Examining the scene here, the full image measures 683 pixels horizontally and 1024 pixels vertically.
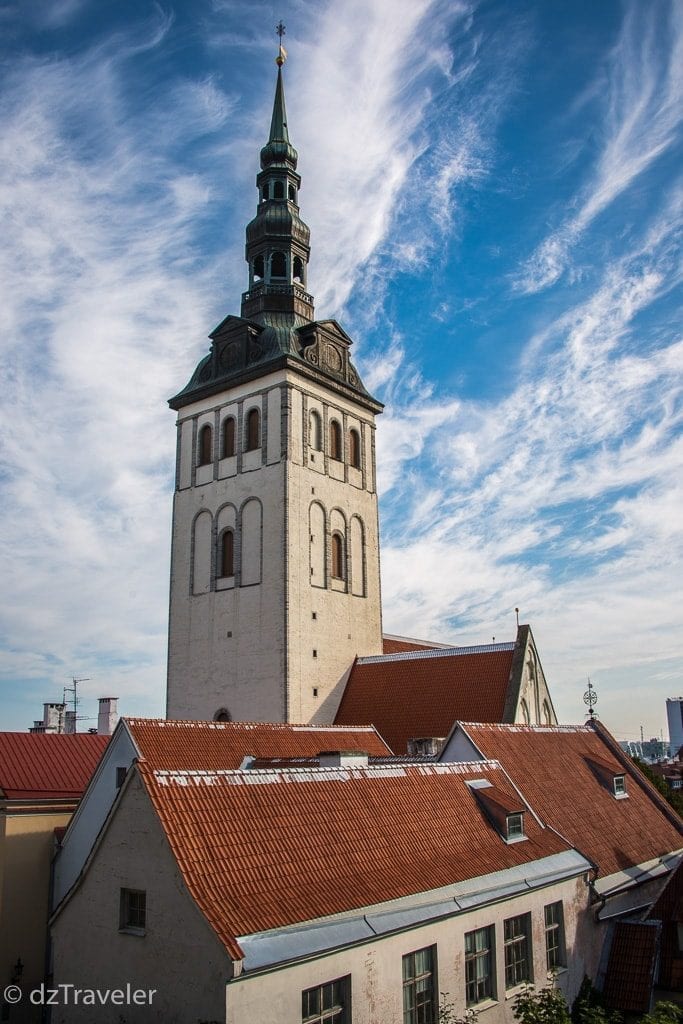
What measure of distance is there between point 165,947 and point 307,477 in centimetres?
2462

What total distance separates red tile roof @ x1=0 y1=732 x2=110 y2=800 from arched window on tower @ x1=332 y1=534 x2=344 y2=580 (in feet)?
48.3

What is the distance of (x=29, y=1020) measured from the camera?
55.1 ft

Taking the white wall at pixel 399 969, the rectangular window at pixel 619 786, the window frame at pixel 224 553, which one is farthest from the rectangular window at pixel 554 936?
the window frame at pixel 224 553

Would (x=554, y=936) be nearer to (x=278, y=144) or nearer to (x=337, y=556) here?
(x=337, y=556)

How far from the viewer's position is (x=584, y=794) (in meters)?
22.8

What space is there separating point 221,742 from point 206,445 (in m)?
18.1

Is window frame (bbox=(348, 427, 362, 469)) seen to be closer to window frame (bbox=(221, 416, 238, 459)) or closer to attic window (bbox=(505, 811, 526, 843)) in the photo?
window frame (bbox=(221, 416, 238, 459))

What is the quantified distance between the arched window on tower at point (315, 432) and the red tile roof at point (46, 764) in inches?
642

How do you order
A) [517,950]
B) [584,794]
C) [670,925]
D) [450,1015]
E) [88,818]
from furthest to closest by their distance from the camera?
[584,794], [670,925], [88,818], [517,950], [450,1015]

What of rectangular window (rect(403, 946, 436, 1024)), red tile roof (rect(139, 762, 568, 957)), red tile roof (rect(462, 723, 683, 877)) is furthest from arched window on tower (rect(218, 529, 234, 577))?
rectangular window (rect(403, 946, 436, 1024))

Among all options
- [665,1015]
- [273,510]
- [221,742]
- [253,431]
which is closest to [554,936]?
[665,1015]

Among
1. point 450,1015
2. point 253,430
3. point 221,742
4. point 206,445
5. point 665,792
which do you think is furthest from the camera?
point 206,445

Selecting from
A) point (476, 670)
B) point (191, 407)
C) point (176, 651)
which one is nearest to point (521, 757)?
point (476, 670)

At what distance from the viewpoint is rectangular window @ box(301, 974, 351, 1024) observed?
11.1 m
